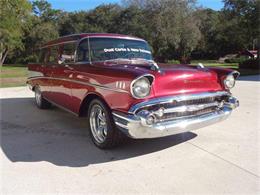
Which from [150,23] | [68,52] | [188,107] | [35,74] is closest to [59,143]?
[68,52]

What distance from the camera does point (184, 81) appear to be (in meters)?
3.66

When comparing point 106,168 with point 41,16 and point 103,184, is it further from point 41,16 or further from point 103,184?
point 41,16

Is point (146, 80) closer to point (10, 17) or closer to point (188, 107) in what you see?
point (188, 107)

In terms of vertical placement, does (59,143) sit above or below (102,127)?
below

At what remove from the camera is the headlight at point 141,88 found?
3312mm

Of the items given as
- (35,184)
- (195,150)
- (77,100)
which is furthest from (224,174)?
(77,100)

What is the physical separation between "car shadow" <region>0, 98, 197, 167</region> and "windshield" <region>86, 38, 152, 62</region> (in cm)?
141

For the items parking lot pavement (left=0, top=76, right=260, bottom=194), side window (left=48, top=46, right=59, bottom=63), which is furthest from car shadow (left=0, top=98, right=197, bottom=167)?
side window (left=48, top=46, right=59, bottom=63)

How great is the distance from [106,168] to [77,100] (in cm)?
147

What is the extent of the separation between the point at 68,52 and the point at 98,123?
166cm

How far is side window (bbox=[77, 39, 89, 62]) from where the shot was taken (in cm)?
454

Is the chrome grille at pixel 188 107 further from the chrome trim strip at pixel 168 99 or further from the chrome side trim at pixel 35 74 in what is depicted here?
the chrome side trim at pixel 35 74

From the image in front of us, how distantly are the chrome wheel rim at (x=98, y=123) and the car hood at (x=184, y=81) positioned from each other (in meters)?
0.99

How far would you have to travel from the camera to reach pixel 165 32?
26.6 m
